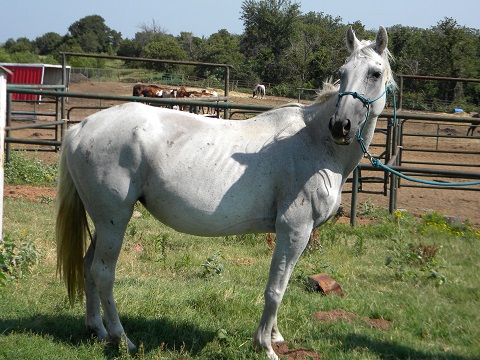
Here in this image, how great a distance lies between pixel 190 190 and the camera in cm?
344

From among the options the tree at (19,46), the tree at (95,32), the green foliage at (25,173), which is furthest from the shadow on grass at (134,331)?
the tree at (95,32)

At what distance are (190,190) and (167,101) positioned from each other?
3.86 meters

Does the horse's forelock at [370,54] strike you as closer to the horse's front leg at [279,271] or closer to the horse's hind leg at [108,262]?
the horse's front leg at [279,271]

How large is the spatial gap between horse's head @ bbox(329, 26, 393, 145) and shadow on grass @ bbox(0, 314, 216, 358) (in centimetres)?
159

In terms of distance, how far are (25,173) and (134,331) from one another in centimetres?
587

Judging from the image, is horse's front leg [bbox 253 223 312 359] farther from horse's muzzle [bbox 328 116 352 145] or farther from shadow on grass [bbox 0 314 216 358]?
horse's muzzle [bbox 328 116 352 145]

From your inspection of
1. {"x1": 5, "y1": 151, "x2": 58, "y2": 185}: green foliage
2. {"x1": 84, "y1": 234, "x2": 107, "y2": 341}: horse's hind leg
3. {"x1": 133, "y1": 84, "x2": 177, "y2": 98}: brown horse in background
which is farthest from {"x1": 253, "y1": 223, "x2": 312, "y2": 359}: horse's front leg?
{"x1": 133, "y1": 84, "x2": 177, "y2": 98}: brown horse in background

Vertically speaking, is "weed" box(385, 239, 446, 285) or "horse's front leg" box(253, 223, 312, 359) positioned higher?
"horse's front leg" box(253, 223, 312, 359)

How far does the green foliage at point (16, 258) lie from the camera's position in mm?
4566

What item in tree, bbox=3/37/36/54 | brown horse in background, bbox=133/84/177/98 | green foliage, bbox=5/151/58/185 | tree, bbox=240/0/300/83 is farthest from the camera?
tree, bbox=3/37/36/54

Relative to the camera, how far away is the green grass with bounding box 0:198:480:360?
370 cm

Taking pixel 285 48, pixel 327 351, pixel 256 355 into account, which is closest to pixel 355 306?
pixel 327 351

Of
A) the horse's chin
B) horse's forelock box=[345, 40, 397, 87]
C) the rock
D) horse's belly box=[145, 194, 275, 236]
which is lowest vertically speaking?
the rock

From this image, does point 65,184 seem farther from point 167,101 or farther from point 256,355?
point 167,101
